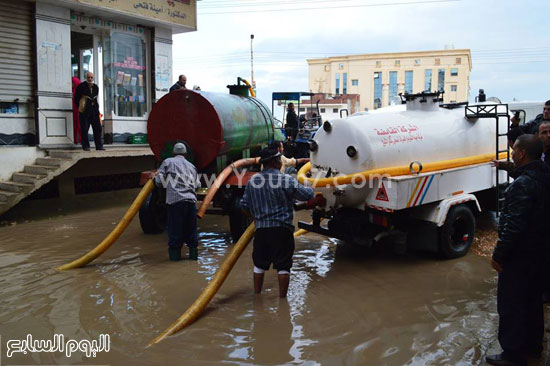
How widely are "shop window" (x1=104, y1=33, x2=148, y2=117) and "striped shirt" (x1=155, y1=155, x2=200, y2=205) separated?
6.56m

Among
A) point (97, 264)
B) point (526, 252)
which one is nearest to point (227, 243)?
point (97, 264)

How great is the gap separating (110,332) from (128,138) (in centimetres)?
912

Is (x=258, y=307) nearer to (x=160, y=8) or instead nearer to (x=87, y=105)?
(x=87, y=105)

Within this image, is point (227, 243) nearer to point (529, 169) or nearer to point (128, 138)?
point (529, 169)

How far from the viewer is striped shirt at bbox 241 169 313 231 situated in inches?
203

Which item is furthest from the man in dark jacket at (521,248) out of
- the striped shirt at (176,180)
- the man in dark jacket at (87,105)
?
the man in dark jacket at (87,105)

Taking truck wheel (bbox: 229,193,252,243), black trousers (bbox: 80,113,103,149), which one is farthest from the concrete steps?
truck wheel (bbox: 229,193,252,243)

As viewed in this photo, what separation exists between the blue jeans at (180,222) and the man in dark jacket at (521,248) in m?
4.28

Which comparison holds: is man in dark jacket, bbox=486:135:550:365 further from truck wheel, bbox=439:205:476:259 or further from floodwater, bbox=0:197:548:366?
truck wheel, bbox=439:205:476:259

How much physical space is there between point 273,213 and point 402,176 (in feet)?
6.62

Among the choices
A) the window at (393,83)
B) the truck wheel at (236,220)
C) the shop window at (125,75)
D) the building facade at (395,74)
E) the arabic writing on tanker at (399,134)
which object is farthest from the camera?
the window at (393,83)

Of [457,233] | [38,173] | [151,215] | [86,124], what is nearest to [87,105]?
[86,124]

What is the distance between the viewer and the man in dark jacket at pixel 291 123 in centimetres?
1397

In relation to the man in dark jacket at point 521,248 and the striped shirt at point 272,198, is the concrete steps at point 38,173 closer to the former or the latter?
the striped shirt at point 272,198
